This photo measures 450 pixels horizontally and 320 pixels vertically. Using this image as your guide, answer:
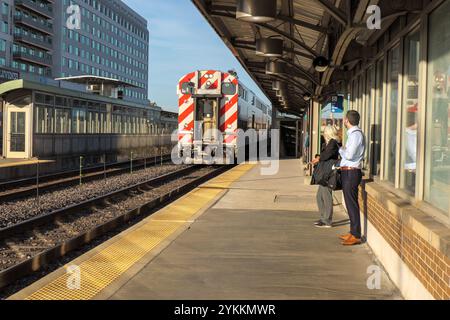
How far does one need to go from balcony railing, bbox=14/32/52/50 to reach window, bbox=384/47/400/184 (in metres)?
72.7

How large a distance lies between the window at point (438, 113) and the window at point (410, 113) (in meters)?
0.43

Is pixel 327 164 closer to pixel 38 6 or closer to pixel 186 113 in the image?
pixel 186 113

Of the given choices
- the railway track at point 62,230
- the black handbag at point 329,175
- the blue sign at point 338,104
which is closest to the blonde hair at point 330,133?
the black handbag at point 329,175

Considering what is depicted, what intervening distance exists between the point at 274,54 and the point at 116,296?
6.30 meters

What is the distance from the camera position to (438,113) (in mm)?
4148

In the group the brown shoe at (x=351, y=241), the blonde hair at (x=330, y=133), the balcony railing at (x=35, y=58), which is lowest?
the brown shoe at (x=351, y=241)

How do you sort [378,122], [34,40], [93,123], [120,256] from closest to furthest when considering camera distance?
[120,256], [378,122], [93,123], [34,40]

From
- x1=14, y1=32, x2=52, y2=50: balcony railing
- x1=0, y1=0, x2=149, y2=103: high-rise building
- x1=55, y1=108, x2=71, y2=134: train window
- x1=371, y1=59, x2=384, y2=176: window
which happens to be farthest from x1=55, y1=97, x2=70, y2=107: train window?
x1=14, y1=32, x2=52, y2=50: balcony railing

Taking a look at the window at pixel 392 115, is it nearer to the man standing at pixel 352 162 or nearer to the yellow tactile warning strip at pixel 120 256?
the man standing at pixel 352 162

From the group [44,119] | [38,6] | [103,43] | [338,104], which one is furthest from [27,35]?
[338,104]

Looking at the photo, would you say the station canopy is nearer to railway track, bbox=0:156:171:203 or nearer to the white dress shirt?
the white dress shirt

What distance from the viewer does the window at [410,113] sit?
4980mm

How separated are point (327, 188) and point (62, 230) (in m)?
4.16

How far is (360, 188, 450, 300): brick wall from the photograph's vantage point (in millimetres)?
3543
